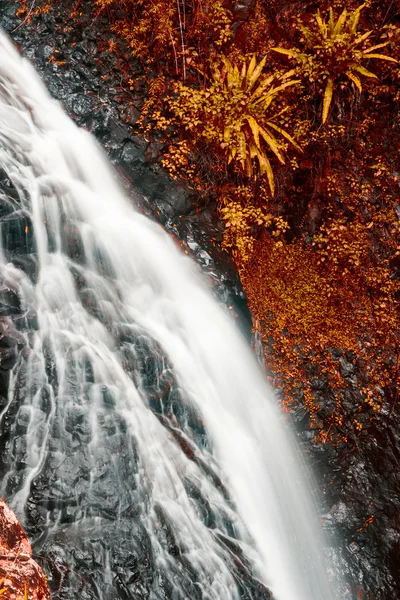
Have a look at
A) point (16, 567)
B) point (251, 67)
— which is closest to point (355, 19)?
point (251, 67)

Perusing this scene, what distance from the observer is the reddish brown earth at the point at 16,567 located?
8.26 ft

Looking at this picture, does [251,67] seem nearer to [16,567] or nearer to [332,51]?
[332,51]

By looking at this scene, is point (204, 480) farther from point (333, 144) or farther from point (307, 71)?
point (307, 71)

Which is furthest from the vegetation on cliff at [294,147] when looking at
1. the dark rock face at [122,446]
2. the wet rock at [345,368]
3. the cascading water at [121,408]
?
the cascading water at [121,408]

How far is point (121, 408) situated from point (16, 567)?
6.21 feet

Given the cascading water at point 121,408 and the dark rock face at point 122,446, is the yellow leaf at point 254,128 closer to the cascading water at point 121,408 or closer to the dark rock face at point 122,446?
the dark rock face at point 122,446

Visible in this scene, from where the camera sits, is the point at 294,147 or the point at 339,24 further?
the point at 294,147

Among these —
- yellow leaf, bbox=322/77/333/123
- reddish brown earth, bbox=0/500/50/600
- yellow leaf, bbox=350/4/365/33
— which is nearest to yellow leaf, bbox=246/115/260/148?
yellow leaf, bbox=322/77/333/123

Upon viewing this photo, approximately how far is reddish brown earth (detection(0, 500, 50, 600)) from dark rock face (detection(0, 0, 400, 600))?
2.13ft

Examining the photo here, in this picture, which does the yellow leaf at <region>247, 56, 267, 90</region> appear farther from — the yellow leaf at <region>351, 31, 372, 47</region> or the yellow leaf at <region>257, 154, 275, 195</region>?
the yellow leaf at <region>351, 31, 372, 47</region>

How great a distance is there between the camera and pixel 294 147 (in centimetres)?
717

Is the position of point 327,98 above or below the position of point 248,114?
above

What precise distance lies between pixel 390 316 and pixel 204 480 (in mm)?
3878

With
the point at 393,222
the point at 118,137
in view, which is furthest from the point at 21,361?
the point at 393,222
